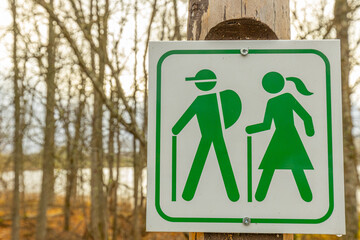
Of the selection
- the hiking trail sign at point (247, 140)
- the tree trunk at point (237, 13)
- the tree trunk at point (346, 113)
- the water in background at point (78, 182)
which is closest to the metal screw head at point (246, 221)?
the hiking trail sign at point (247, 140)

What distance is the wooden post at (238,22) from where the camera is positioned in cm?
100

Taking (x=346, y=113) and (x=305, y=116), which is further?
(x=346, y=113)

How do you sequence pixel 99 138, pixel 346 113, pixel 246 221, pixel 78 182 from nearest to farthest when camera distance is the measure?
pixel 246 221 < pixel 346 113 < pixel 99 138 < pixel 78 182

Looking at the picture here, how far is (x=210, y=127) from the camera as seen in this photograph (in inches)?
40.2

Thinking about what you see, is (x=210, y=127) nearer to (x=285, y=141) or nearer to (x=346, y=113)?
(x=285, y=141)

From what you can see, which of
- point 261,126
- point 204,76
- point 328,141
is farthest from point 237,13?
point 328,141

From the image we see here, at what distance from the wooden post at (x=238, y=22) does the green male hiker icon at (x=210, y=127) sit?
133 millimetres

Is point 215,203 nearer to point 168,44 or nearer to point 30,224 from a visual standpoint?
point 168,44

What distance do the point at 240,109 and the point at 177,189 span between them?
0.95 ft

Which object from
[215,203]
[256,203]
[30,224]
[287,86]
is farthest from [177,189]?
[30,224]

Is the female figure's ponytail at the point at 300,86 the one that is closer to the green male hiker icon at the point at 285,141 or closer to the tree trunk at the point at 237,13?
the green male hiker icon at the point at 285,141

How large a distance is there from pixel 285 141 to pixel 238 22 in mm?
363

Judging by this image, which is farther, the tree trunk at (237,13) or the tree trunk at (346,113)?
the tree trunk at (346,113)

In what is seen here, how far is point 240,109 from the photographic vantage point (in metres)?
1.03
